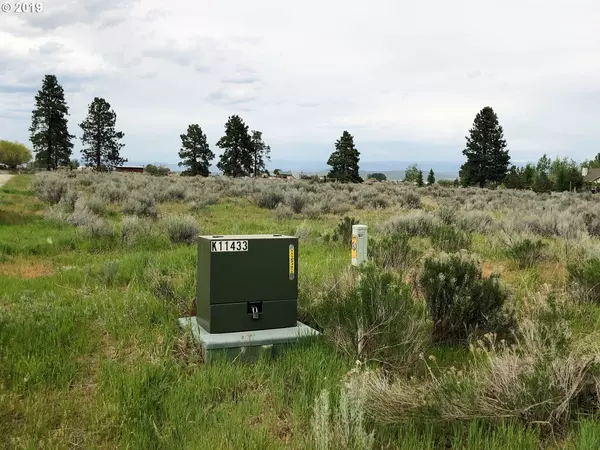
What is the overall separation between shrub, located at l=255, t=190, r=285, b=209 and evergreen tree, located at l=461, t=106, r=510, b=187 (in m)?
56.5

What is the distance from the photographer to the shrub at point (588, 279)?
6.57 meters

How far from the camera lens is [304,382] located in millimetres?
4078

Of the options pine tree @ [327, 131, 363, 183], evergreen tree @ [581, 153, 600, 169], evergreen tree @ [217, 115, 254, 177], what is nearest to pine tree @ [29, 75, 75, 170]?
evergreen tree @ [217, 115, 254, 177]

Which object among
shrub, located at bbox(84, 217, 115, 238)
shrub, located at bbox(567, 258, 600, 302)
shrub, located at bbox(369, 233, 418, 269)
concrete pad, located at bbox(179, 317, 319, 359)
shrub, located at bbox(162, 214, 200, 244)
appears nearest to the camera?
concrete pad, located at bbox(179, 317, 319, 359)

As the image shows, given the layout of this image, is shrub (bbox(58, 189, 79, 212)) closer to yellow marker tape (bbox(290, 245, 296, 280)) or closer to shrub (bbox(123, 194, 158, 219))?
shrub (bbox(123, 194, 158, 219))

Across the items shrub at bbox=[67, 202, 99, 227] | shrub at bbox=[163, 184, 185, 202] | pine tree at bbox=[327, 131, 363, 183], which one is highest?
pine tree at bbox=[327, 131, 363, 183]

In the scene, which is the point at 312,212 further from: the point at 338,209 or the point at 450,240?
the point at 450,240

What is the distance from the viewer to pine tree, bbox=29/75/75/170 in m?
67.6

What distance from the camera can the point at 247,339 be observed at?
4.73 meters

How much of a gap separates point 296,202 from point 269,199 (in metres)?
1.75

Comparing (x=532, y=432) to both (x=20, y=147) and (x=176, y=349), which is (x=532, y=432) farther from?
(x=20, y=147)

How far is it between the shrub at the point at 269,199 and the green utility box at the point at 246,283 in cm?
1624

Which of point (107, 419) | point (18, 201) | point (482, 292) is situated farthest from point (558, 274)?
point (18, 201)

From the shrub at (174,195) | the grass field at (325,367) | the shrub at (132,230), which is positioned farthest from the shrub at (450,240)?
the shrub at (174,195)
